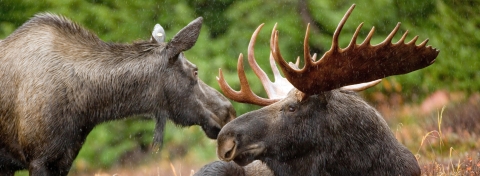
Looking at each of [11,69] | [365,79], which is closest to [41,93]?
[11,69]

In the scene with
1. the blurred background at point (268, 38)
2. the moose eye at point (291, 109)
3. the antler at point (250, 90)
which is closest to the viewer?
the moose eye at point (291, 109)

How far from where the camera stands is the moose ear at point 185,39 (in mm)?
6465

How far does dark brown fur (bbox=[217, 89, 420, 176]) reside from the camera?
542cm

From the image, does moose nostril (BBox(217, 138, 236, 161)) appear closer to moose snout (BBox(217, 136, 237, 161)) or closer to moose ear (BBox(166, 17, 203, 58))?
moose snout (BBox(217, 136, 237, 161))

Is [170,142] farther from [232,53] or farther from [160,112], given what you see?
[160,112]

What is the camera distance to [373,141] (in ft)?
17.9

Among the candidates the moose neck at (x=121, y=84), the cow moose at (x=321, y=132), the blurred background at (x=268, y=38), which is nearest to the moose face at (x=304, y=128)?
the cow moose at (x=321, y=132)

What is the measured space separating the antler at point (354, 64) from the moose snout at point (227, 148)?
55cm

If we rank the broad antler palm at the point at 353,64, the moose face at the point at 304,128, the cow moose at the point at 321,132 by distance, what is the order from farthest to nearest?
the moose face at the point at 304,128, the cow moose at the point at 321,132, the broad antler palm at the point at 353,64

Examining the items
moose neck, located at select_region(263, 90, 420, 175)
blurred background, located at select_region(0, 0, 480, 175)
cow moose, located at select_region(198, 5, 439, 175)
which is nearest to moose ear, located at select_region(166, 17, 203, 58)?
cow moose, located at select_region(198, 5, 439, 175)

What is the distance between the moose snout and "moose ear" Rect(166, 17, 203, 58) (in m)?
1.34

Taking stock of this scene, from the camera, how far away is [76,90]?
6.31m

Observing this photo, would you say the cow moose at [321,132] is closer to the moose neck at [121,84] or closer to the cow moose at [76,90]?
the cow moose at [76,90]

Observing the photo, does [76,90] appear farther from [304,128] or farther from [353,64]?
[353,64]
